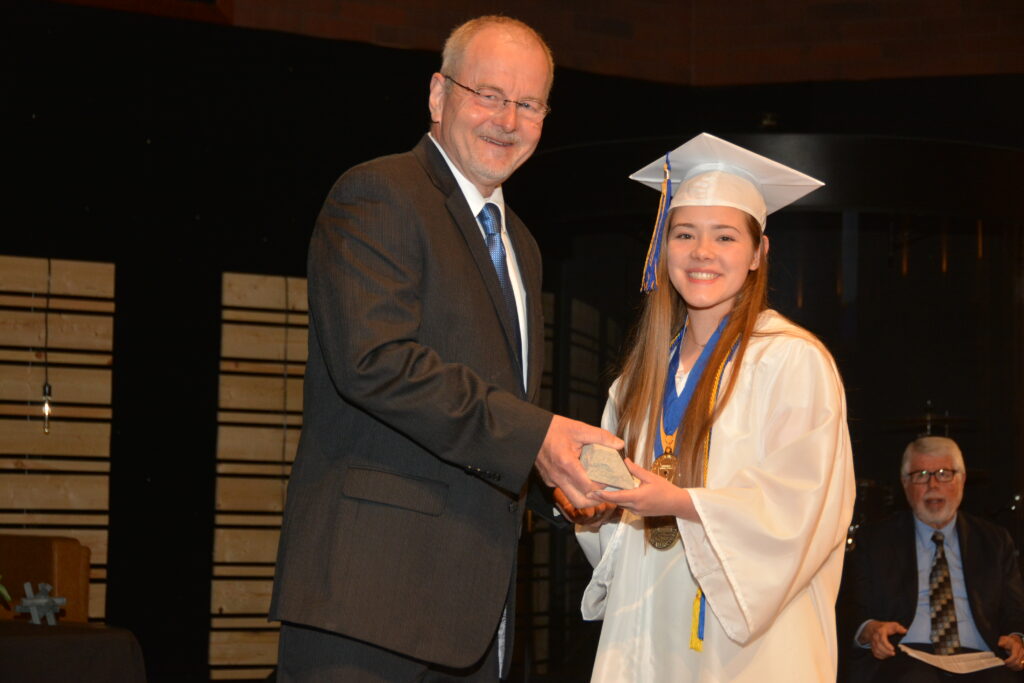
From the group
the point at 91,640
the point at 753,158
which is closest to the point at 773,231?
the point at 753,158

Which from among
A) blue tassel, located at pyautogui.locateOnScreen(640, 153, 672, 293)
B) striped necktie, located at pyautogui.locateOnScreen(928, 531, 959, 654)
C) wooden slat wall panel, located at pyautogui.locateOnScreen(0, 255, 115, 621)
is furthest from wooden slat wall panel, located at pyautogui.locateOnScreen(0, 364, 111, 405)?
blue tassel, located at pyautogui.locateOnScreen(640, 153, 672, 293)

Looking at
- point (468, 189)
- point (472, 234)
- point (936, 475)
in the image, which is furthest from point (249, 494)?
point (472, 234)

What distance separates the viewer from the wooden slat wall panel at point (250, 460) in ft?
20.2

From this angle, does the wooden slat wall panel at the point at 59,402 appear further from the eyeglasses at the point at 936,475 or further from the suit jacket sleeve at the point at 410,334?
the suit jacket sleeve at the point at 410,334

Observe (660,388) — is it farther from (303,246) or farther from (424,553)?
(303,246)

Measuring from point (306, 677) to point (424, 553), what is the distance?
0.29 meters

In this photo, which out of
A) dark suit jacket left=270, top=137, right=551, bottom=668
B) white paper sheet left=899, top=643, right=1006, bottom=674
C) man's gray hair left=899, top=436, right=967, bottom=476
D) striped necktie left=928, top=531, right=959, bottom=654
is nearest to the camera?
dark suit jacket left=270, top=137, right=551, bottom=668

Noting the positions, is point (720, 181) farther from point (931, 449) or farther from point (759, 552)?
point (931, 449)

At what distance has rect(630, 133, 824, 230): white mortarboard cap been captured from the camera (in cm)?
262

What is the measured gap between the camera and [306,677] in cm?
209

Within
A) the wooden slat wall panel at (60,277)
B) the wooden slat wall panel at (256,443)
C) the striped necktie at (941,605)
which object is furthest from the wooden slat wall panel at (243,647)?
the striped necktie at (941,605)

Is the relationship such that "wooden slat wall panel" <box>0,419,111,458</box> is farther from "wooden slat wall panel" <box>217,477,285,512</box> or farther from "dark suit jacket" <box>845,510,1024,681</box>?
"dark suit jacket" <box>845,510,1024,681</box>

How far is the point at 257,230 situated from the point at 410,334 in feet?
14.1

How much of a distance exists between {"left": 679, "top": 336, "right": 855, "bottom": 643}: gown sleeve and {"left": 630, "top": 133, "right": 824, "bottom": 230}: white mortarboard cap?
356mm
